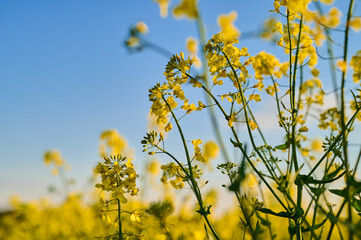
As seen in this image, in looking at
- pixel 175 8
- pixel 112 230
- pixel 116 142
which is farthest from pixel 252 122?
pixel 116 142

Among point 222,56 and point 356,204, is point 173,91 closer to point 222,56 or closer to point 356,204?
point 222,56

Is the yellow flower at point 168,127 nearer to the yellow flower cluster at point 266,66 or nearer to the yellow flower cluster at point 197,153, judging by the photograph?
the yellow flower cluster at point 197,153

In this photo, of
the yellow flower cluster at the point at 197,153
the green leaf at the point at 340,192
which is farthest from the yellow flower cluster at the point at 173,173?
the green leaf at the point at 340,192

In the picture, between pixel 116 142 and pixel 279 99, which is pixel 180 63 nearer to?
pixel 279 99

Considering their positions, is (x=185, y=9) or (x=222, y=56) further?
(x=222, y=56)

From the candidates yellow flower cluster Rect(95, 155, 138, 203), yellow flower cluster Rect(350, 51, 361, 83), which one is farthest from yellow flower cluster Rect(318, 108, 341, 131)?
yellow flower cluster Rect(95, 155, 138, 203)

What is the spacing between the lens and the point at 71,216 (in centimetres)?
693

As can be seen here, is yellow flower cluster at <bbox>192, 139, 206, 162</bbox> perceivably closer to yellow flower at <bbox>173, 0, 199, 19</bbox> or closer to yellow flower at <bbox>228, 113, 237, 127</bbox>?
yellow flower at <bbox>228, 113, 237, 127</bbox>

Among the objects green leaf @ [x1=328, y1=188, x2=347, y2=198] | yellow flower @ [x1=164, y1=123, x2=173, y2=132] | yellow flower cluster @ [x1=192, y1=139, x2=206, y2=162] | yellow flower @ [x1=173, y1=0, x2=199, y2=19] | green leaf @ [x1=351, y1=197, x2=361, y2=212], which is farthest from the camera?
yellow flower cluster @ [x1=192, y1=139, x2=206, y2=162]

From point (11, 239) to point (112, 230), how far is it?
5.47 meters

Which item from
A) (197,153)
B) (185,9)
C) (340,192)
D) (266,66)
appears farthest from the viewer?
(266,66)

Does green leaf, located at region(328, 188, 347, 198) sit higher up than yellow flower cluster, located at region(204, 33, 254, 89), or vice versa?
yellow flower cluster, located at region(204, 33, 254, 89)

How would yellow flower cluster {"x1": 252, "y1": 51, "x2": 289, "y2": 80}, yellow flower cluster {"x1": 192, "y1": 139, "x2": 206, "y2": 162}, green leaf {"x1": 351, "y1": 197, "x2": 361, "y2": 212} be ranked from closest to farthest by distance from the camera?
green leaf {"x1": 351, "y1": 197, "x2": 361, "y2": 212} → yellow flower cluster {"x1": 192, "y1": 139, "x2": 206, "y2": 162} → yellow flower cluster {"x1": 252, "y1": 51, "x2": 289, "y2": 80}

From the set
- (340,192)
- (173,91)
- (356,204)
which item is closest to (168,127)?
(173,91)
